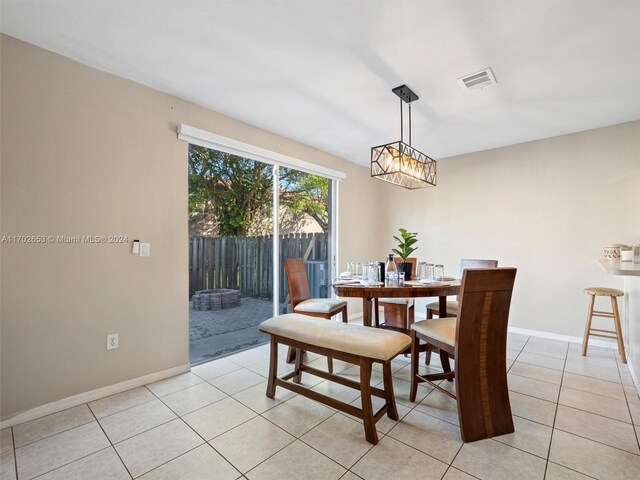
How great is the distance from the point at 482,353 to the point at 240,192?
2.73 m

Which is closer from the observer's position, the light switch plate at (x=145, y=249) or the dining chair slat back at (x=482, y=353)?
the dining chair slat back at (x=482, y=353)

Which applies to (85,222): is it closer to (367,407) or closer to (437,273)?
(367,407)

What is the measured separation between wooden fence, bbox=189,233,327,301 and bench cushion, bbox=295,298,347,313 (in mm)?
736

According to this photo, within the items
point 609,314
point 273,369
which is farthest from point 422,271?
point 609,314

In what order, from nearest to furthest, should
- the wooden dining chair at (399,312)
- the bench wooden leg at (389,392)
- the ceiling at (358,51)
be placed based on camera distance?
the ceiling at (358,51) → the bench wooden leg at (389,392) → the wooden dining chair at (399,312)

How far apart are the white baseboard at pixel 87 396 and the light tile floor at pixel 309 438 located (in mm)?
55

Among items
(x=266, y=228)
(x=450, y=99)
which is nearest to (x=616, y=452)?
(x=450, y=99)

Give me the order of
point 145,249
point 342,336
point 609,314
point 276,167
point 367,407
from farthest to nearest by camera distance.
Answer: point 276,167
point 609,314
point 145,249
point 342,336
point 367,407

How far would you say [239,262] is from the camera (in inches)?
131

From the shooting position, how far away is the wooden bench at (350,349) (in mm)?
1774

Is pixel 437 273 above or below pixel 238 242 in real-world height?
below

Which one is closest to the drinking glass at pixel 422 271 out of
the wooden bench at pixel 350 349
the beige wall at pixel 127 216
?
the wooden bench at pixel 350 349

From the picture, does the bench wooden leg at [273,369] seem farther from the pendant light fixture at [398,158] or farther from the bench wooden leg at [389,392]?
the pendant light fixture at [398,158]

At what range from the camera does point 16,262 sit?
6.41 ft
